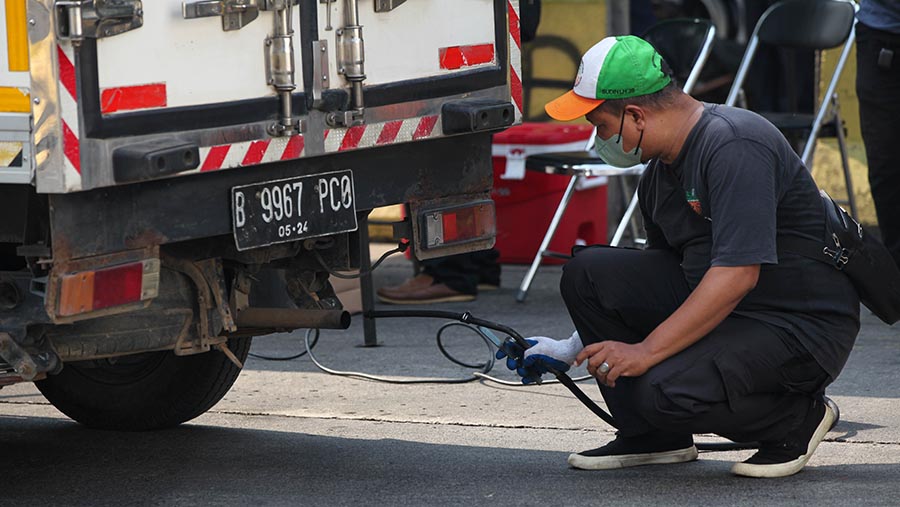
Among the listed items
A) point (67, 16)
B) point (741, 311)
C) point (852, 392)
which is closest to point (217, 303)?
point (67, 16)

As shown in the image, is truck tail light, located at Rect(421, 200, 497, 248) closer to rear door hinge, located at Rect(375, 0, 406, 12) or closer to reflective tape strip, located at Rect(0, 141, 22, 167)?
rear door hinge, located at Rect(375, 0, 406, 12)

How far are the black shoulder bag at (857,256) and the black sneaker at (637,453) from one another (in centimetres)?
62

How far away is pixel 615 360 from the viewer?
144 inches

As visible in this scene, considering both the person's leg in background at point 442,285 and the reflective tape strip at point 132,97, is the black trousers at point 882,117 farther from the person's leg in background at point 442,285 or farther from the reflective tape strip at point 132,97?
the reflective tape strip at point 132,97

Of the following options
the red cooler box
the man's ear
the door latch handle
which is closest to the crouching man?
the man's ear

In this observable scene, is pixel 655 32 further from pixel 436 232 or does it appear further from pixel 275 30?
pixel 275 30

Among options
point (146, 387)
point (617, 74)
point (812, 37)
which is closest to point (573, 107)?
point (617, 74)

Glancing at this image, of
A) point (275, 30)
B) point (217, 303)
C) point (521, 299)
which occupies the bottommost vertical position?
point (521, 299)

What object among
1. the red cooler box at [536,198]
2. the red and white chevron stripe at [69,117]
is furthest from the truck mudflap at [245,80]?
the red cooler box at [536,198]

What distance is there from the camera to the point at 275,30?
11.8ft

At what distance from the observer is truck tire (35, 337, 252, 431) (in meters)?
4.45

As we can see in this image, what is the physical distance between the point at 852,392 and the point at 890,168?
1394mm

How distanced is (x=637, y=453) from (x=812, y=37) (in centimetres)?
333

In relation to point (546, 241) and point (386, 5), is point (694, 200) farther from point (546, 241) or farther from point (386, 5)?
point (546, 241)
